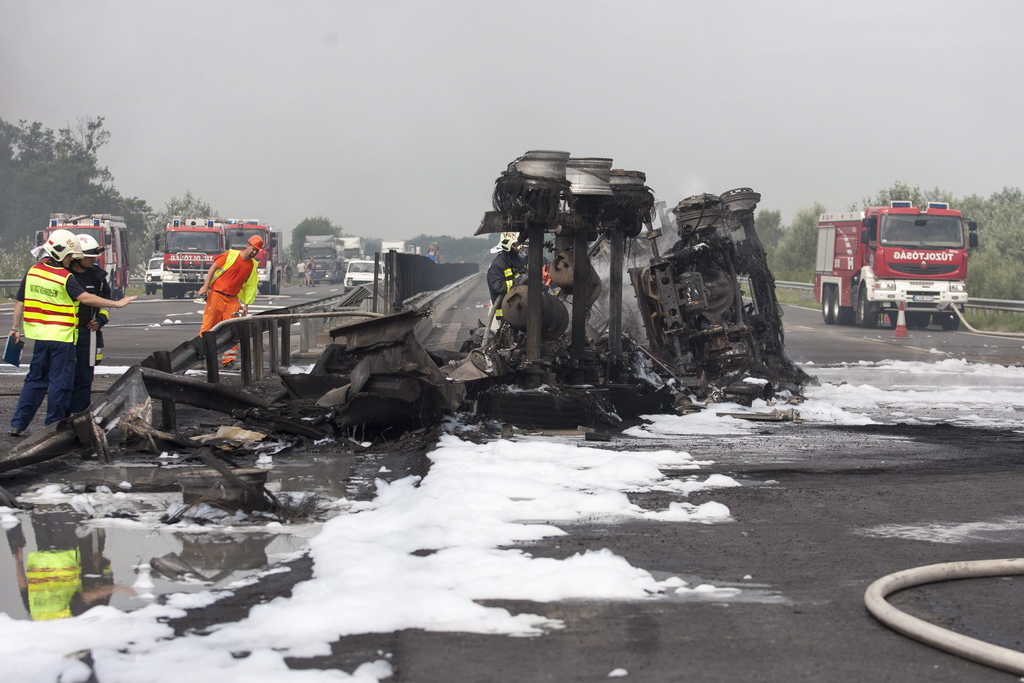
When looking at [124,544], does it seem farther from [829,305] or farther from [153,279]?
[153,279]

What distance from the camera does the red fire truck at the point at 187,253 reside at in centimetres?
4238

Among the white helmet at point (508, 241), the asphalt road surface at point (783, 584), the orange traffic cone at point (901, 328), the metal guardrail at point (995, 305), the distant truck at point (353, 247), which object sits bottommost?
the asphalt road surface at point (783, 584)

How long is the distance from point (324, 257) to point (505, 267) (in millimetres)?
67490

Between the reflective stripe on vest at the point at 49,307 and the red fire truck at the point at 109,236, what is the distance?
98.0 ft

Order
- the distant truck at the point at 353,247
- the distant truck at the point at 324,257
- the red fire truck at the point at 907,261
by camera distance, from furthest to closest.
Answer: the distant truck at the point at 353,247 < the distant truck at the point at 324,257 < the red fire truck at the point at 907,261

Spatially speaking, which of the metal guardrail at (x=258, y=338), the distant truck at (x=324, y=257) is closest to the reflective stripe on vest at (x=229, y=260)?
the metal guardrail at (x=258, y=338)

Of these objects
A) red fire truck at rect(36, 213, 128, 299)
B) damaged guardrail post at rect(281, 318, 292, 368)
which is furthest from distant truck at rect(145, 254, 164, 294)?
damaged guardrail post at rect(281, 318, 292, 368)

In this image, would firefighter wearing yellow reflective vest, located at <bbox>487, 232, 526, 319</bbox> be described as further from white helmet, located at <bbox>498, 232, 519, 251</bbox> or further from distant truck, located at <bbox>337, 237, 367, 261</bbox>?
distant truck, located at <bbox>337, 237, 367, 261</bbox>

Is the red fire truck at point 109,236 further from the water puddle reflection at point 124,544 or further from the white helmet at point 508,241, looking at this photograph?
the water puddle reflection at point 124,544

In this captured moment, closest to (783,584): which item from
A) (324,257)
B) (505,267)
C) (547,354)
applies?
(547,354)

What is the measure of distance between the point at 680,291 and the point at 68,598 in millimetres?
9222

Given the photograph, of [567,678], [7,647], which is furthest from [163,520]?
[567,678]

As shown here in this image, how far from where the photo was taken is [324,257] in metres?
78.6

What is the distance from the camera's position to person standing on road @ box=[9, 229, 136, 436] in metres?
8.91
